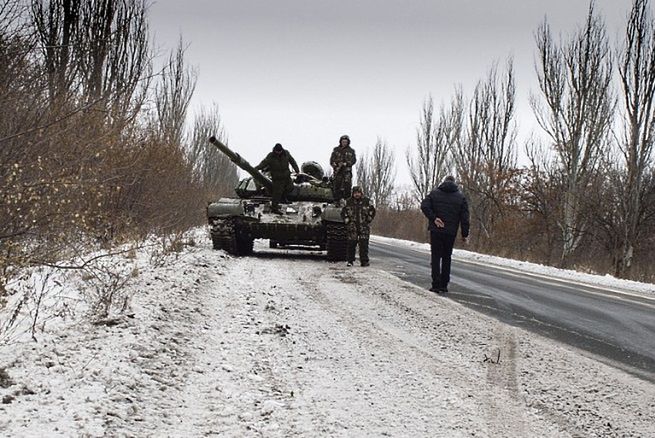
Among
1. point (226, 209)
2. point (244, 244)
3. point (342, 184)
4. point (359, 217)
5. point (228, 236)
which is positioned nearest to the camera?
point (359, 217)

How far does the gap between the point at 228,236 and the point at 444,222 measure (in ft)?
15.8

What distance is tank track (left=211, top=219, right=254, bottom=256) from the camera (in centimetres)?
1073

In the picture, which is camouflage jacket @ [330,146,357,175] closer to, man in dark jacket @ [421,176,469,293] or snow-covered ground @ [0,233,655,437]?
man in dark jacket @ [421,176,469,293]

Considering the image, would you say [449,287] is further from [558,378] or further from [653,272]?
[653,272]

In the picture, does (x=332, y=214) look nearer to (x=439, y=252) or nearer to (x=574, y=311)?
(x=439, y=252)

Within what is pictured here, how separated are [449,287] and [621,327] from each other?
2.72 metres

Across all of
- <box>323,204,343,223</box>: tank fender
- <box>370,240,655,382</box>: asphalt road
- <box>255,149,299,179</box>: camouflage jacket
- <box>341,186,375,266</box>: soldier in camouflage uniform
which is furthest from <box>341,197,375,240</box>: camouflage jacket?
<box>255,149,299,179</box>: camouflage jacket

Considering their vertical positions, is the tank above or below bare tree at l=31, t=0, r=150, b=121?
below

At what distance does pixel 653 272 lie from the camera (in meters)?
14.8

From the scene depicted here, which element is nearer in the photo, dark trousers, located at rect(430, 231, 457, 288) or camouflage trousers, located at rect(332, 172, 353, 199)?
dark trousers, located at rect(430, 231, 457, 288)

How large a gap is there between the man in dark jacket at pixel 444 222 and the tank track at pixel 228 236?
4.47 meters

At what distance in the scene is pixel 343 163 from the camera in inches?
460

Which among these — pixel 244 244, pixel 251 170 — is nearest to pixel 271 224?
pixel 244 244

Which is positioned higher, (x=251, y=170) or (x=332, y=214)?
(x=251, y=170)
